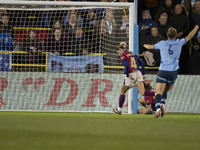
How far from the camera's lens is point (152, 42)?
11734mm

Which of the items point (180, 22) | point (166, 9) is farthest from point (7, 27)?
point (180, 22)

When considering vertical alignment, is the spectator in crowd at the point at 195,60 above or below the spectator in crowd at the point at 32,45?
below

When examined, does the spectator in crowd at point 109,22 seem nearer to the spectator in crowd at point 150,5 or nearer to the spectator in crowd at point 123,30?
the spectator in crowd at point 123,30

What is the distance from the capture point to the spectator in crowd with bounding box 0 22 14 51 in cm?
1154

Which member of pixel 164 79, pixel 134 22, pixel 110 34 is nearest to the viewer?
pixel 164 79

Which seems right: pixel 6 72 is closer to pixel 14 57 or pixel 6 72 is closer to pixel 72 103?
pixel 14 57

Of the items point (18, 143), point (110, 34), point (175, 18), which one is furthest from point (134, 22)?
point (18, 143)

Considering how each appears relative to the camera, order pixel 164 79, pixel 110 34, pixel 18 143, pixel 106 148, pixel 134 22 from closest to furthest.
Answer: pixel 106 148
pixel 18 143
pixel 164 79
pixel 134 22
pixel 110 34

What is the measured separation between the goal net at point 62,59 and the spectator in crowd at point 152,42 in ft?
1.97

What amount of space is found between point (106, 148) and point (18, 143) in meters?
0.65

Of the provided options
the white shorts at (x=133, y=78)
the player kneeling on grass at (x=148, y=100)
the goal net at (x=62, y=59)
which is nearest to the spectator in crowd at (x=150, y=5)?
the goal net at (x=62, y=59)

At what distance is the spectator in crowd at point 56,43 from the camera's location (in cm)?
1170

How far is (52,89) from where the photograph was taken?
11.2m

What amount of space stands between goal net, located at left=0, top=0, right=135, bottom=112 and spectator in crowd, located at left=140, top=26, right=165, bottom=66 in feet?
1.97
